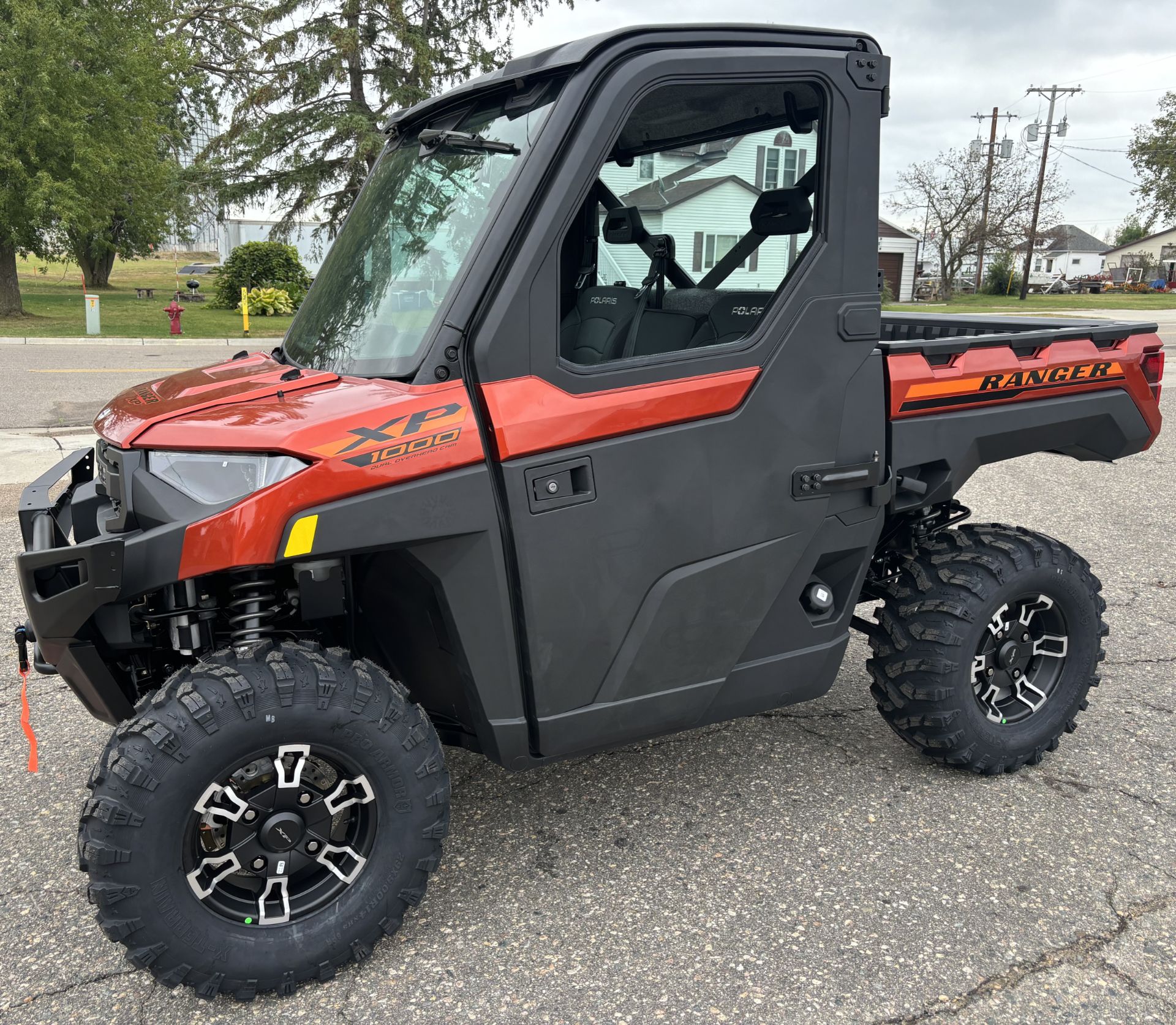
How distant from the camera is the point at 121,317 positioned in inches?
940

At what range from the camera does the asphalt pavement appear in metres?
2.48

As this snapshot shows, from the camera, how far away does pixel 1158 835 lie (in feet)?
10.5

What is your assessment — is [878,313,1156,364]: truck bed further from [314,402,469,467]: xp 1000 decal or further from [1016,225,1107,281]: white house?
[1016,225,1107,281]: white house

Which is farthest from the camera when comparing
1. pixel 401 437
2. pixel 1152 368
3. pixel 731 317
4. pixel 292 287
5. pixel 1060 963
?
pixel 292 287

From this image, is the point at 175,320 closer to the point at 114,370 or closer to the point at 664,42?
the point at 114,370

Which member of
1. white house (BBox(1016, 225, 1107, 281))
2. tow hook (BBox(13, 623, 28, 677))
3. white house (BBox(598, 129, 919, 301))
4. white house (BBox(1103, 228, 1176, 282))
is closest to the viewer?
tow hook (BBox(13, 623, 28, 677))

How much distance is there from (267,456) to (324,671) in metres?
0.54

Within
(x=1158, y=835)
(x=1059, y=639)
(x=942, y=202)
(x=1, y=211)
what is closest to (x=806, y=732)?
(x=1059, y=639)

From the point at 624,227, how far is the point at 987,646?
189 centimetres

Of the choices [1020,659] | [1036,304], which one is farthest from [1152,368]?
[1036,304]

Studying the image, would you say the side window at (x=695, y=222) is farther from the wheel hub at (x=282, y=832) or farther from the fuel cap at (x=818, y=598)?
the wheel hub at (x=282, y=832)

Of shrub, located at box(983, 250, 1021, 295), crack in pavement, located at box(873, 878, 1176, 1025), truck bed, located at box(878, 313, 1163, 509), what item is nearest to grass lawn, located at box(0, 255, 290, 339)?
truck bed, located at box(878, 313, 1163, 509)

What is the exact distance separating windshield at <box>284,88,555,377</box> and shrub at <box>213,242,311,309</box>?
81.6ft

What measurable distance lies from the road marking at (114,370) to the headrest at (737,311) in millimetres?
12548
